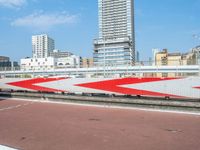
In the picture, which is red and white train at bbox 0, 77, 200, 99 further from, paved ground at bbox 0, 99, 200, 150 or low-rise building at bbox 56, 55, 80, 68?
low-rise building at bbox 56, 55, 80, 68

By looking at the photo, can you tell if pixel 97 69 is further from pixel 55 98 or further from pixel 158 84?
pixel 158 84

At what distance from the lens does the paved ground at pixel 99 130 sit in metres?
6.89

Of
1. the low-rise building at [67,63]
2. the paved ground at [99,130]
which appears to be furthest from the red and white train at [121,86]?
the low-rise building at [67,63]

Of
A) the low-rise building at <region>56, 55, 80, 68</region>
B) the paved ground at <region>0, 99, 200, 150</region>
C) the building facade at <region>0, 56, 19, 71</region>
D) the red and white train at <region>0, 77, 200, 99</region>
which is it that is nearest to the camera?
the paved ground at <region>0, 99, 200, 150</region>

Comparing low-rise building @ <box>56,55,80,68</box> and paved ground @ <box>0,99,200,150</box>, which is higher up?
low-rise building @ <box>56,55,80,68</box>

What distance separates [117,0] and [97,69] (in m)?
191

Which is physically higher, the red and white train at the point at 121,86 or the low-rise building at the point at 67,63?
the low-rise building at the point at 67,63

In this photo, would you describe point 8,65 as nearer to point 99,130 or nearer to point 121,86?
point 121,86

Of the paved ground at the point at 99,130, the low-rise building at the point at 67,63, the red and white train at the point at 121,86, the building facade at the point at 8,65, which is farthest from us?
the building facade at the point at 8,65

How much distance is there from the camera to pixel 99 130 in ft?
27.7

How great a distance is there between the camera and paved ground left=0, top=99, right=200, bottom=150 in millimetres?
6887

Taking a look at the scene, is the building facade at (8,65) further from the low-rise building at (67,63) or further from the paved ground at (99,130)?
the paved ground at (99,130)

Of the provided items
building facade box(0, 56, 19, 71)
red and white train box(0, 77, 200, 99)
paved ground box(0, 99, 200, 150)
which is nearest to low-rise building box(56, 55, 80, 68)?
red and white train box(0, 77, 200, 99)

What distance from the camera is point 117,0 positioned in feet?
652
